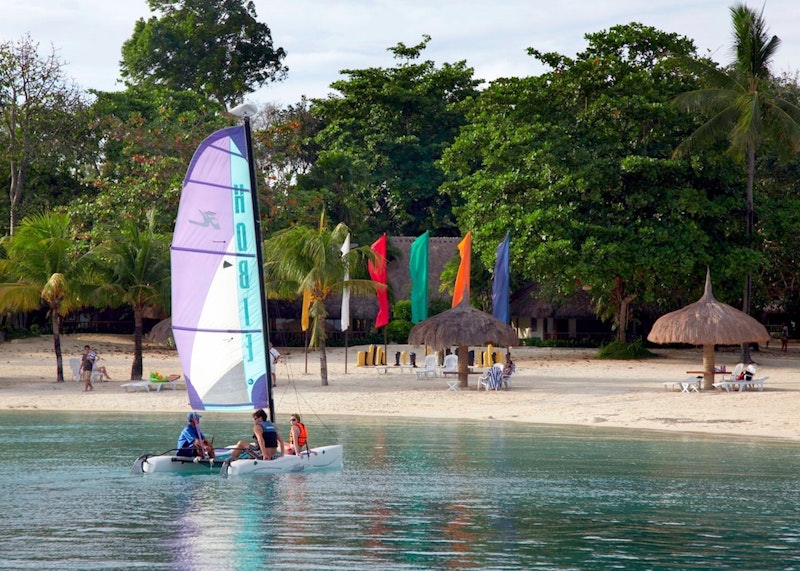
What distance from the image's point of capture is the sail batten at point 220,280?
19.0 metres

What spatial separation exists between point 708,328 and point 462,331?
6.29 metres

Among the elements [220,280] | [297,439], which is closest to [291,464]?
[297,439]

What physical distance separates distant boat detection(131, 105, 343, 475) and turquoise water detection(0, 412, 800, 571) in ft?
4.27

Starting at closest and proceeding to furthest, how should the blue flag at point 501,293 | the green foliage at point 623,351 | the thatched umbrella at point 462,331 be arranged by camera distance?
1. the thatched umbrella at point 462,331
2. the blue flag at point 501,293
3. the green foliage at point 623,351

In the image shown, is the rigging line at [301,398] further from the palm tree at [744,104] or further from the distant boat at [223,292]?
the palm tree at [744,104]

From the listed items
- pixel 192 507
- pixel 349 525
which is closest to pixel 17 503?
pixel 192 507

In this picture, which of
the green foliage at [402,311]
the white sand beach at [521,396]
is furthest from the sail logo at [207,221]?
the green foliage at [402,311]

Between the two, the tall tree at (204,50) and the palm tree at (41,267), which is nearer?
the palm tree at (41,267)

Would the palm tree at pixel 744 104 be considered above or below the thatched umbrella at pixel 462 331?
above

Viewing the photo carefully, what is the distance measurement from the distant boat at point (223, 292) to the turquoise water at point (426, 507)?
51.3 inches

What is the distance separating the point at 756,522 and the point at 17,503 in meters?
10.2

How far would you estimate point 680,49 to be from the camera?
41781 millimetres

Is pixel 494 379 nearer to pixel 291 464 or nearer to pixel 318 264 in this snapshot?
pixel 318 264

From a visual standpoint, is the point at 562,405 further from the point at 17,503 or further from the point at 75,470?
the point at 17,503
